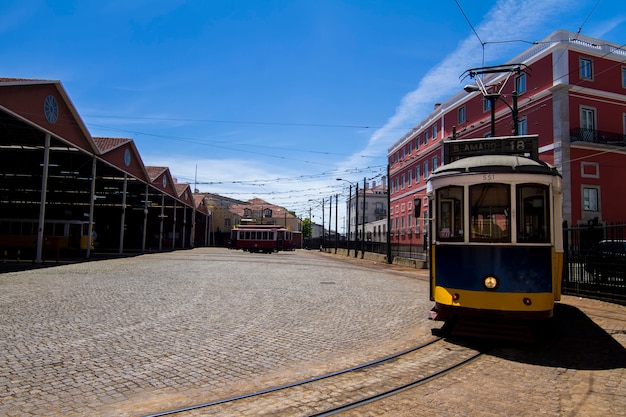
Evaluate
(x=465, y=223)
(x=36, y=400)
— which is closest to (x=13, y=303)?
(x=36, y=400)

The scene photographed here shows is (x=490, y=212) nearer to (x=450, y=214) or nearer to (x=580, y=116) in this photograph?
(x=450, y=214)

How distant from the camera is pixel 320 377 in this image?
16.7 ft

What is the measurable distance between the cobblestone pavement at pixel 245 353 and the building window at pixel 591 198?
714 inches

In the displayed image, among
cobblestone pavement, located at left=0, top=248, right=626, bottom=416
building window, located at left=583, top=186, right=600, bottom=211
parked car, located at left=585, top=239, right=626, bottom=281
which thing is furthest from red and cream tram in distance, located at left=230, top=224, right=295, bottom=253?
parked car, located at left=585, top=239, right=626, bottom=281

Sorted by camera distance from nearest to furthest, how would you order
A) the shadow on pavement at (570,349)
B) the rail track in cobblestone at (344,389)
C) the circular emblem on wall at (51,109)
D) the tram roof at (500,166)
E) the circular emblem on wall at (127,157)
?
1. the rail track in cobblestone at (344,389)
2. the shadow on pavement at (570,349)
3. the tram roof at (500,166)
4. the circular emblem on wall at (51,109)
5. the circular emblem on wall at (127,157)

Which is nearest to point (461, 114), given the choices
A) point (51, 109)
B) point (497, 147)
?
point (51, 109)

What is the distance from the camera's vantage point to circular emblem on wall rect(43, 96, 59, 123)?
1972cm

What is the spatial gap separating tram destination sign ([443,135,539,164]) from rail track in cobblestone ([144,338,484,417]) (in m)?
3.84

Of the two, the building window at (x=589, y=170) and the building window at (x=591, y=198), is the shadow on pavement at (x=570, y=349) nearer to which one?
the building window at (x=591, y=198)

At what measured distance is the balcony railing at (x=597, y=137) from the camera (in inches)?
1016

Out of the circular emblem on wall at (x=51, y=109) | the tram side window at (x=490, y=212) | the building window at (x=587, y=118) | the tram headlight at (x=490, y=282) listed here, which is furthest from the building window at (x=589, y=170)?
the circular emblem on wall at (x=51, y=109)

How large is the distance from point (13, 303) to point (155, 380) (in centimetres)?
678

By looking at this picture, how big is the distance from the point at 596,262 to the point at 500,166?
6.39 m

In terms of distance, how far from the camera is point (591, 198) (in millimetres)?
26516
